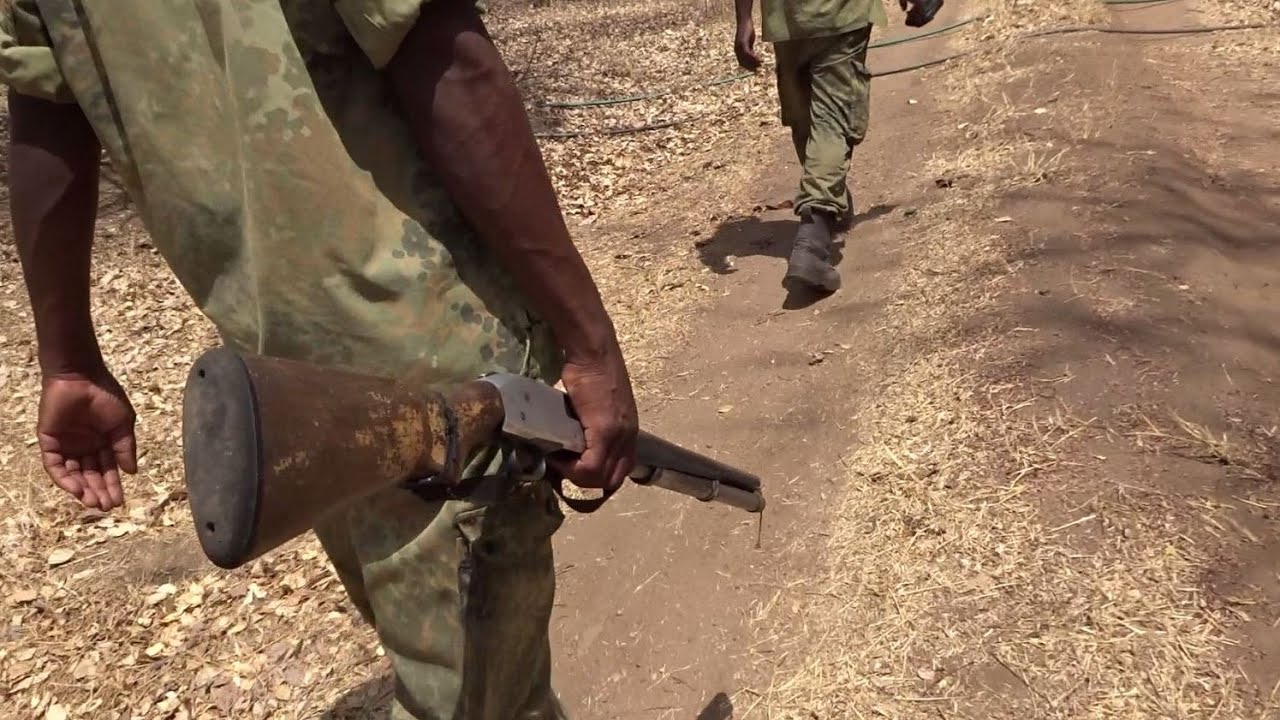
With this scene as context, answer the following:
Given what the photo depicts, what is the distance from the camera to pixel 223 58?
1.17 m

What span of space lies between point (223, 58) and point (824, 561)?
2272 millimetres

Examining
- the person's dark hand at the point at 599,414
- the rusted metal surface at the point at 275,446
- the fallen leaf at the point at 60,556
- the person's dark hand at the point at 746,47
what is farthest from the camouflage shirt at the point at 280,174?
the person's dark hand at the point at 746,47

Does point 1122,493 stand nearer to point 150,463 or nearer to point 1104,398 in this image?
point 1104,398

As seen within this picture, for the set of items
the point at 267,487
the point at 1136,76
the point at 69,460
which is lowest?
the point at 1136,76

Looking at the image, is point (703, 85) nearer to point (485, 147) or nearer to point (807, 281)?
point (807, 281)

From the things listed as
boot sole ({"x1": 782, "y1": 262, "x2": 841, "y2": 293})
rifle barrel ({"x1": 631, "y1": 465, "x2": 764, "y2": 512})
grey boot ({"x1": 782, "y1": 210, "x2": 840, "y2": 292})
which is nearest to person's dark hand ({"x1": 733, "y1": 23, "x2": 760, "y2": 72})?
grey boot ({"x1": 782, "y1": 210, "x2": 840, "y2": 292})

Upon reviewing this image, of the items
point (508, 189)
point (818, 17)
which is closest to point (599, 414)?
point (508, 189)

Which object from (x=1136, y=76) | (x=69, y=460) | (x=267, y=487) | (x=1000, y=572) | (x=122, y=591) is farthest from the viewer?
(x=1136, y=76)

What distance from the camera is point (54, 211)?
135cm

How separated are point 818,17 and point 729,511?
245 cm

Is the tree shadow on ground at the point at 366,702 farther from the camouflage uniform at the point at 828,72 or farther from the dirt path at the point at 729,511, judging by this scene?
the camouflage uniform at the point at 828,72

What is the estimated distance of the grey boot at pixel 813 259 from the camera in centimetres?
423

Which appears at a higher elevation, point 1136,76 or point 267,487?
point 267,487

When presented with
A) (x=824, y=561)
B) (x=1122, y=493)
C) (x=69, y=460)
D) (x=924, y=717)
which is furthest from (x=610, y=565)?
(x=69, y=460)
